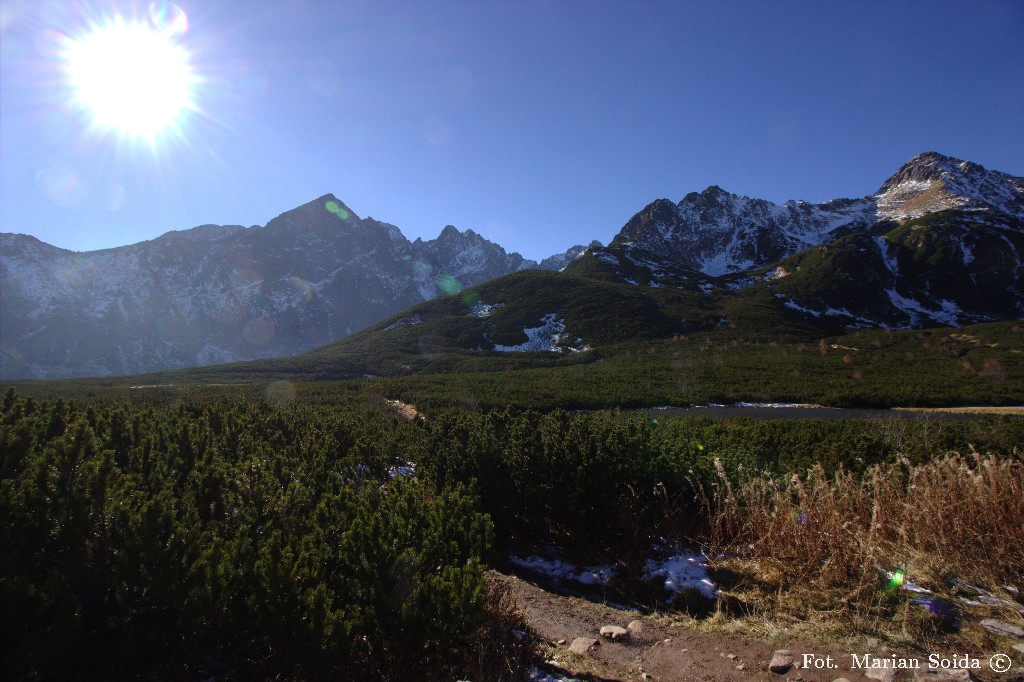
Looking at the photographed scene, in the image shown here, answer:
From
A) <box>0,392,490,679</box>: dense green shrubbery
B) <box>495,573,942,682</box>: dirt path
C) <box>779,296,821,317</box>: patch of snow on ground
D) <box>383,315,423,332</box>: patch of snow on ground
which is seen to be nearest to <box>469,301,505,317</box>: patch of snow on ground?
<box>383,315,423,332</box>: patch of snow on ground

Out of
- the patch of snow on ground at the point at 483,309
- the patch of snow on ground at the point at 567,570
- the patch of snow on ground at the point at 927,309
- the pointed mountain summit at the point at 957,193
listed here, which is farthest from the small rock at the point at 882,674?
the pointed mountain summit at the point at 957,193

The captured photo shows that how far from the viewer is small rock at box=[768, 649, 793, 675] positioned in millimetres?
3705

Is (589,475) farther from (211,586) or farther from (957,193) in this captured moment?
(957,193)

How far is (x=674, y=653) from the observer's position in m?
4.20

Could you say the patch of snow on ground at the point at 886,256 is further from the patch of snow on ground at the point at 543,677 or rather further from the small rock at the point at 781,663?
the patch of snow on ground at the point at 543,677

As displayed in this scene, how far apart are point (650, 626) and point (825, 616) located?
1559mm

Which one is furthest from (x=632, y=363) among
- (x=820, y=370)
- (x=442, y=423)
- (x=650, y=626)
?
(x=650, y=626)

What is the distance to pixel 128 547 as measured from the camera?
3148 mm

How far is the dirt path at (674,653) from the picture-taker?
12.3 ft

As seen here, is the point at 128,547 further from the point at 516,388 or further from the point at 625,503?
the point at 516,388

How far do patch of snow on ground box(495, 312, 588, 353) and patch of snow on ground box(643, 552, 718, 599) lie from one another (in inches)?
2633

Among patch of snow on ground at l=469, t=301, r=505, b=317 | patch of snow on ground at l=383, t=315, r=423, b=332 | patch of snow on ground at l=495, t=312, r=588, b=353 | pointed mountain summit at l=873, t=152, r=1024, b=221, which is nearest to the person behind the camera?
patch of snow on ground at l=495, t=312, r=588, b=353

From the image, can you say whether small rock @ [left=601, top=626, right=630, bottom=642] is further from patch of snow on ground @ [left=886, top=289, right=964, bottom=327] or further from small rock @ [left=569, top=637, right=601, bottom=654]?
patch of snow on ground @ [left=886, top=289, right=964, bottom=327]

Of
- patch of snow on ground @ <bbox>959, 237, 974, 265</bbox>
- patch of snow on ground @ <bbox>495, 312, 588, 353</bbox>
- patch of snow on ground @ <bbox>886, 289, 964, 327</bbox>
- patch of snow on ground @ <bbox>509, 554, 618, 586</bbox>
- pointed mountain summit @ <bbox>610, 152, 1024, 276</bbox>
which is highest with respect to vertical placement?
pointed mountain summit @ <bbox>610, 152, 1024, 276</bbox>
